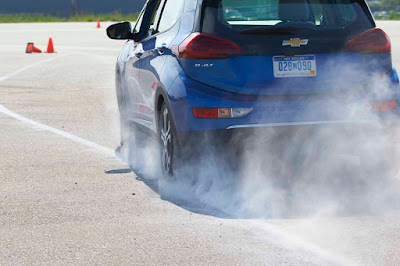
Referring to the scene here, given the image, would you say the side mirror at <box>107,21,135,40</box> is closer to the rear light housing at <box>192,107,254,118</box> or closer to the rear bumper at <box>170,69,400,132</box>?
the rear bumper at <box>170,69,400,132</box>

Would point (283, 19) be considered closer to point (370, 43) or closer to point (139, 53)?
point (370, 43)

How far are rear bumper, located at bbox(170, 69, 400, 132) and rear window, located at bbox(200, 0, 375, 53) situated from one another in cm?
42

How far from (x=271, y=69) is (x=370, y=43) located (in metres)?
0.80

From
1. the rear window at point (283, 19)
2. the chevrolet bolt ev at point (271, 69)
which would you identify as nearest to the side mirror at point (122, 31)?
the chevrolet bolt ev at point (271, 69)

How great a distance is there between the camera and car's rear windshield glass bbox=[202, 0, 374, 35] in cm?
657

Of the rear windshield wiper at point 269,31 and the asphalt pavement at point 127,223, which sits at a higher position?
the rear windshield wiper at point 269,31

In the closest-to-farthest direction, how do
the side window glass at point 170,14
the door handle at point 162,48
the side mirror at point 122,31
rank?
the door handle at point 162,48 → the side window glass at point 170,14 → the side mirror at point 122,31

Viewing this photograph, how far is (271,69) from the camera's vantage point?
645 centimetres

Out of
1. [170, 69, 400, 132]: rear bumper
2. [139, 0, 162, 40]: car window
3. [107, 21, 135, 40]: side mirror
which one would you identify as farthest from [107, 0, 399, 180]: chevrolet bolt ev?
[107, 21, 135, 40]: side mirror

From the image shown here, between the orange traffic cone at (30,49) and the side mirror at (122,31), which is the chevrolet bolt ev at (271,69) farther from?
the orange traffic cone at (30,49)

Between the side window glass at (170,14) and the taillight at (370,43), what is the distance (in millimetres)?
1467

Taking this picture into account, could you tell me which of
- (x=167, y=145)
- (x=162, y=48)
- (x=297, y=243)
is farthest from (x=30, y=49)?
(x=297, y=243)

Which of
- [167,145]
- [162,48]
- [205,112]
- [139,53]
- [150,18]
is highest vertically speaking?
[150,18]

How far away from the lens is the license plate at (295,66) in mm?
6461
